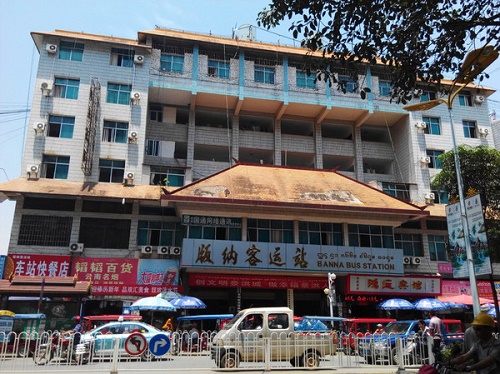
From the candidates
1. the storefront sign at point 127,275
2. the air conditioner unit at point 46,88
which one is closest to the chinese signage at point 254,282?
the storefront sign at point 127,275

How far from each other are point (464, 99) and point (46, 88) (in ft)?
94.2

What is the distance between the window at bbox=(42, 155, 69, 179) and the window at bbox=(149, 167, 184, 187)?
16.1 feet

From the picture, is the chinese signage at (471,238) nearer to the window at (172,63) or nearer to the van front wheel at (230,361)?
the van front wheel at (230,361)

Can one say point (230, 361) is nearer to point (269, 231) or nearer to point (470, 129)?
point (269, 231)

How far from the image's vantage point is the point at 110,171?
25.7 meters

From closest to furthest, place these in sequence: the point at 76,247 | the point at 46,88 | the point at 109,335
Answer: the point at 109,335, the point at 76,247, the point at 46,88

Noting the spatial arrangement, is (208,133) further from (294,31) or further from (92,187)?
(294,31)

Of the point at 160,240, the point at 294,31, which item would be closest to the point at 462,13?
the point at 294,31

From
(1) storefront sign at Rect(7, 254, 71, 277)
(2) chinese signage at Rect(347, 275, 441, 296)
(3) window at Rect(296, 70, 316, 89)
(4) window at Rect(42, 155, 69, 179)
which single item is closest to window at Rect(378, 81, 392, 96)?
(3) window at Rect(296, 70, 316, 89)

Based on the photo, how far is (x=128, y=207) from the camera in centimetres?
2498

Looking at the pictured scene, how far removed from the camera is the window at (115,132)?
85.8 ft

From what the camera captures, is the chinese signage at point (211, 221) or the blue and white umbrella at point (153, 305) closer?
the blue and white umbrella at point (153, 305)

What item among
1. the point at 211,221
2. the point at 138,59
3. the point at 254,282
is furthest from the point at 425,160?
the point at 138,59

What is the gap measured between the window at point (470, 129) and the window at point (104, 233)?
24364 mm
